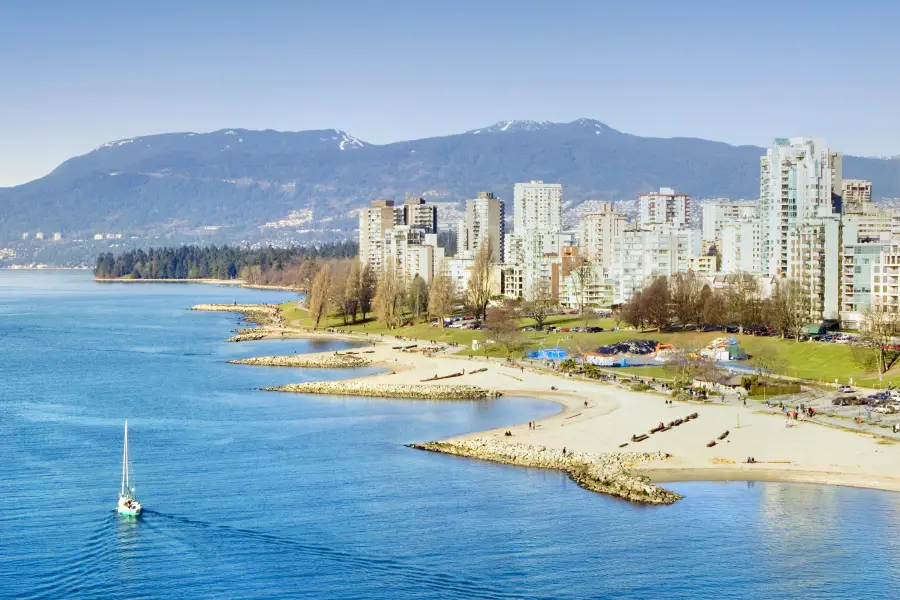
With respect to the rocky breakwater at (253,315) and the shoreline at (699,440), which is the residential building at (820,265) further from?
the rocky breakwater at (253,315)

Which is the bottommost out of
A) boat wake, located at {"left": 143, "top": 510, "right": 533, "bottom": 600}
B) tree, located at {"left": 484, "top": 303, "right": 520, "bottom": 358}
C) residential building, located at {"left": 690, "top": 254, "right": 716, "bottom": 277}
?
boat wake, located at {"left": 143, "top": 510, "right": 533, "bottom": 600}

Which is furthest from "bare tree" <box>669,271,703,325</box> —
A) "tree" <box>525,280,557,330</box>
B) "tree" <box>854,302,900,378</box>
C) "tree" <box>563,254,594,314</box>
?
"tree" <box>854,302,900,378</box>

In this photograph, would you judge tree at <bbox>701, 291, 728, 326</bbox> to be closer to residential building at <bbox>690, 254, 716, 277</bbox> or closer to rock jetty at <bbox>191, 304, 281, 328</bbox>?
residential building at <bbox>690, 254, 716, 277</bbox>

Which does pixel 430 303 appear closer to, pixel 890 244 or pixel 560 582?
pixel 890 244

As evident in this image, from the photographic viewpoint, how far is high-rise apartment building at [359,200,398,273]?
510ft

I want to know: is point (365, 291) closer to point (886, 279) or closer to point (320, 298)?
point (320, 298)

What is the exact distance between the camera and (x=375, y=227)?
15712 centimetres

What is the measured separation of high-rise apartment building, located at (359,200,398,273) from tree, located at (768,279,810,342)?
86.4 metres

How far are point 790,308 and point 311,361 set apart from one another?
2947 cm

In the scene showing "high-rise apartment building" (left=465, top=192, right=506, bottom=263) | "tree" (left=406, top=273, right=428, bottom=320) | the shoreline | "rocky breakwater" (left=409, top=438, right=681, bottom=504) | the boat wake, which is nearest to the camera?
the boat wake

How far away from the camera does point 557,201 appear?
18525cm

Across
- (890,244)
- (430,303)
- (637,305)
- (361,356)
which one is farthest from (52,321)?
(890,244)

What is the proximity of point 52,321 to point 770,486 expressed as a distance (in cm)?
8954

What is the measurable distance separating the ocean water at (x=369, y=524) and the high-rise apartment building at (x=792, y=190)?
45.6 meters
